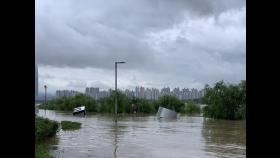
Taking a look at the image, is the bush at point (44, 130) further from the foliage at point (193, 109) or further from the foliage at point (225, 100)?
the foliage at point (193, 109)

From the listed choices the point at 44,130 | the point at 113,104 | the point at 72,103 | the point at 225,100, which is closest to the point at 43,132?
the point at 44,130

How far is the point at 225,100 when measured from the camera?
38.5m

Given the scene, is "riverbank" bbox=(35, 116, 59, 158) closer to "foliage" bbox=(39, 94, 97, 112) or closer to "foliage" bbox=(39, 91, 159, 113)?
"foliage" bbox=(39, 91, 159, 113)

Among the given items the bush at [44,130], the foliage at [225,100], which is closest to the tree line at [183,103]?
the foliage at [225,100]

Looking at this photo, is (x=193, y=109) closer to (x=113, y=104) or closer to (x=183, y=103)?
(x=183, y=103)

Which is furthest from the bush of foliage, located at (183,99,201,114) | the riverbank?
foliage, located at (183,99,201,114)

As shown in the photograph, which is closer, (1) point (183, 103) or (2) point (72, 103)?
(1) point (183, 103)

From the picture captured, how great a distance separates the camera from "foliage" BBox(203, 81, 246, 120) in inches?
1487

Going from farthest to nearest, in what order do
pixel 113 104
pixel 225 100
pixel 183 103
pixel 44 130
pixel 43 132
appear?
pixel 183 103 → pixel 113 104 → pixel 225 100 → pixel 44 130 → pixel 43 132

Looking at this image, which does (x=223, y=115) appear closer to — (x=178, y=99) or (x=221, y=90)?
(x=221, y=90)

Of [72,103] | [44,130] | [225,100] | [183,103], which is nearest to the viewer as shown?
[44,130]
